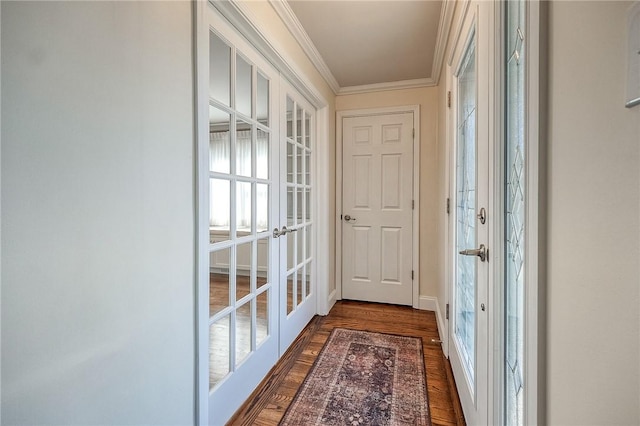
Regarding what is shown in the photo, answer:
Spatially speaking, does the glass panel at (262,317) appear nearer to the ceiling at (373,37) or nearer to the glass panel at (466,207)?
the glass panel at (466,207)

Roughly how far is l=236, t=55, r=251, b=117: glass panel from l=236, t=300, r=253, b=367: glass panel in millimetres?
1084

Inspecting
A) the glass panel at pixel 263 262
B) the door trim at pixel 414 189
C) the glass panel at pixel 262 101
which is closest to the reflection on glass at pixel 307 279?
the door trim at pixel 414 189

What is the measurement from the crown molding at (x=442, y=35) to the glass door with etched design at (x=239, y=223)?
3.81 feet

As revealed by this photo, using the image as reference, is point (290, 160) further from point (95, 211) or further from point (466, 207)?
point (95, 211)

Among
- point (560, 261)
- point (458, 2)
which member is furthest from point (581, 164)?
point (458, 2)

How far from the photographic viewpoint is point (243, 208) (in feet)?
5.30

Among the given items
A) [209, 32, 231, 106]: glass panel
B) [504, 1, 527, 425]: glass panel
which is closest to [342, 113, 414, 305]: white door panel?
[209, 32, 231, 106]: glass panel

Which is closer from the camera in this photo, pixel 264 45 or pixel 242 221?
pixel 242 221

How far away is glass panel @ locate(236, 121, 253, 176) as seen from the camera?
1.55m

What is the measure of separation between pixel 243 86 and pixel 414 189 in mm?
2106

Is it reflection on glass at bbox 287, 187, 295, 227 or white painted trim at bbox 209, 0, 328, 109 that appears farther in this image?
reflection on glass at bbox 287, 187, 295, 227

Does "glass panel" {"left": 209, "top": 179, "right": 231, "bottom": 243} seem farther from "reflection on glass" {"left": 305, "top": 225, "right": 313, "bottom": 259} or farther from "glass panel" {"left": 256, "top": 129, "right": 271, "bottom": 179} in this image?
"reflection on glass" {"left": 305, "top": 225, "right": 313, "bottom": 259}

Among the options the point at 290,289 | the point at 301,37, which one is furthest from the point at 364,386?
the point at 301,37

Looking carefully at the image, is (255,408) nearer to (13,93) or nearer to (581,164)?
(13,93)
